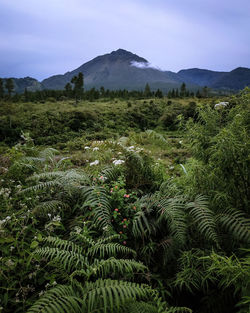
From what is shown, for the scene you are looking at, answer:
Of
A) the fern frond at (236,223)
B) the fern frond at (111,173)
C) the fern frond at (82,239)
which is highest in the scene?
the fern frond at (111,173)

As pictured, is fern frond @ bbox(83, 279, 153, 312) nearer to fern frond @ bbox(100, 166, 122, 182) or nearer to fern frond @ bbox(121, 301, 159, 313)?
fern frond @ bbox(121, 301, 159, 313)

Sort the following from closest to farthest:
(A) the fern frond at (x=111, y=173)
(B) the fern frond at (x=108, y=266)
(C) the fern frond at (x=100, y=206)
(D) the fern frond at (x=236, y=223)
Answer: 1. (B) the fern frond at (x=108, y=266)
2. (D) the fern frond at (x=236, y=223)
3. (C) the fern frond at (x=100, y=206)
4. (A) the fern frond at (x=111, y=173)

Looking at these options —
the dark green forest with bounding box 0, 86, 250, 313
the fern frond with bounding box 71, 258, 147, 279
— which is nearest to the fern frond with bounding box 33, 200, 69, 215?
the dark green forest with bounding box 0, 86, 250, 313

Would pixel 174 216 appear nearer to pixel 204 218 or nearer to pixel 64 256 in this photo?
pixel 204 218

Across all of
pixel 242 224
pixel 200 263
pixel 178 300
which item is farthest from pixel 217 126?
pixel 178 300

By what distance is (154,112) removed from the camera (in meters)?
27.6

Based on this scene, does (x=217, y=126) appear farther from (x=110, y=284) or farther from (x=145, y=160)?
(x=110, y=284)

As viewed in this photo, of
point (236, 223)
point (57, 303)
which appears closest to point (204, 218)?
point (236, 223)

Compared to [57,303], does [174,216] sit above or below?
above

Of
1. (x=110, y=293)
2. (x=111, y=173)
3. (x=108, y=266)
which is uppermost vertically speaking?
(x=111, y=173)

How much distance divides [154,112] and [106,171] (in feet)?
84.0

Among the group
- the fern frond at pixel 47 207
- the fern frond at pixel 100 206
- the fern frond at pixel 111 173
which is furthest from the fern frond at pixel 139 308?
the fern frond at pixel 111 173

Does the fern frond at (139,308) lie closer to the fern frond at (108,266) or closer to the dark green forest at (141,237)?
the dark green forest at (141,237)

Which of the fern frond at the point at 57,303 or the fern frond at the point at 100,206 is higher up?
the fern frond at the point at 100,206
